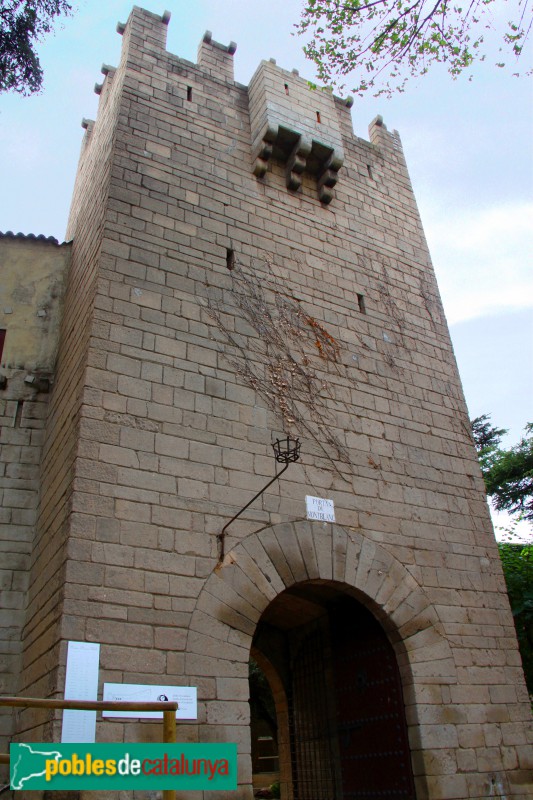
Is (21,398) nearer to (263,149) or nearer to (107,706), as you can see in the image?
(263,149)

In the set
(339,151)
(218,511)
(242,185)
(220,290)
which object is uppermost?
(339,151)

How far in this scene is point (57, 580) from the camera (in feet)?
15.4

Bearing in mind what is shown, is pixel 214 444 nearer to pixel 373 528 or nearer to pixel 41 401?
pixel 373 528

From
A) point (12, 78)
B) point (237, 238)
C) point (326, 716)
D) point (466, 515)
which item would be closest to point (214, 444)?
point (237, 238)

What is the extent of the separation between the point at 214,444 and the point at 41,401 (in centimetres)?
218

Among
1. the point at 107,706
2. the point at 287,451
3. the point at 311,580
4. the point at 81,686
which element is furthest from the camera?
the point at 311,580

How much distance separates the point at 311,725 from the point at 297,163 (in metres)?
6.32

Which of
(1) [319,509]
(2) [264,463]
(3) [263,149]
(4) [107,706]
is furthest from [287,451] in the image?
(3) [263,149]

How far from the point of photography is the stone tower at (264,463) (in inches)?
191

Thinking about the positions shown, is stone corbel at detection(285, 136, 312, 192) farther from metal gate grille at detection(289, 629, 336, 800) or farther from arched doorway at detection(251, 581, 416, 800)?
metal gate grille at detection(289, 629, 336, 800)

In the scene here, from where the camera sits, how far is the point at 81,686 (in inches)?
167

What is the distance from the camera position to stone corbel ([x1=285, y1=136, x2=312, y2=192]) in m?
7.86

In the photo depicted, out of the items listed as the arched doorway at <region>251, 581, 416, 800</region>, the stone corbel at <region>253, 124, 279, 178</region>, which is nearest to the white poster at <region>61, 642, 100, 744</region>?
the arched doorway at <region>251, 581, 416, 800</region>

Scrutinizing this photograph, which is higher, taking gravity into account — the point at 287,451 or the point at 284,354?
the point at 284,354
